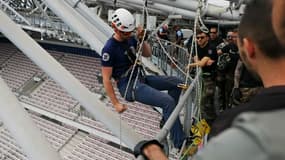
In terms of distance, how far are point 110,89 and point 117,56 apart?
34cm

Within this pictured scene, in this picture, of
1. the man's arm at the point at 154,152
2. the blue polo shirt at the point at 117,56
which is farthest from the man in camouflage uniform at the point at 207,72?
the man's arm at the point at 154,152

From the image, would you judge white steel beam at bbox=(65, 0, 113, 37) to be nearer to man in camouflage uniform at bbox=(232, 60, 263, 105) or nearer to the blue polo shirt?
the blue polo shirt

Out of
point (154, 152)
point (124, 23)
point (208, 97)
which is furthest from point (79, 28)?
point (154, 152)

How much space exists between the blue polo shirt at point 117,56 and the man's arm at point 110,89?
0.18 ft

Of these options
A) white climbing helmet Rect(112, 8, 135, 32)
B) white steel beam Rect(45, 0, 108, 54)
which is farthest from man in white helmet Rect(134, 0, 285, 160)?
white steel beam Rect(45, 0, 108, 54)

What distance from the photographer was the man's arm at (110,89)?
3789 millimetres

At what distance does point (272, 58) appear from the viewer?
2.92 feet

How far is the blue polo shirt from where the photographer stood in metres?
3.97

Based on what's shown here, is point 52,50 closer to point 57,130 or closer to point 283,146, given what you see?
point 57,130

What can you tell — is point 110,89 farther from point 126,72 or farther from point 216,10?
point 216,10

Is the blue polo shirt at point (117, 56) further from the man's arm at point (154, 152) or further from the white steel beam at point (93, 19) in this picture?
the white steel beam at point (93, 19)

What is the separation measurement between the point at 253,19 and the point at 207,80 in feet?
15.0

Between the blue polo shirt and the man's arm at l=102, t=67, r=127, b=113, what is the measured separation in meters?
0.06

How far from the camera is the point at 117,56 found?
158 inches
